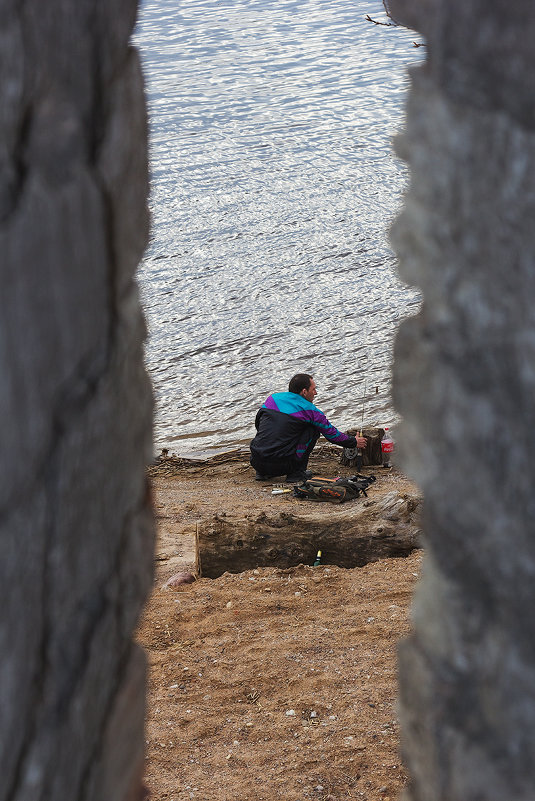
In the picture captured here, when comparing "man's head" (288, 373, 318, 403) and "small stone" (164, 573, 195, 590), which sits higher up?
"small stone" (164, 573, 195, 590)

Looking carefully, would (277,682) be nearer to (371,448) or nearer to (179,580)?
(179,580)

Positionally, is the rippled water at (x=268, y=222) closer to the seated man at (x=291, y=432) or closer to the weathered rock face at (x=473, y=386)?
the seated man at (x=291, y=432)

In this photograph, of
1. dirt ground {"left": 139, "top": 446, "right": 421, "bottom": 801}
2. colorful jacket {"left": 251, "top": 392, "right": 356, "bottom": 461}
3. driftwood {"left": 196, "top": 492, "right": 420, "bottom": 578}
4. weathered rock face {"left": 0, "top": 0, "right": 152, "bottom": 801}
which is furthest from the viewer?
colorful jacket {"left": 251, "top": 392, "right": 356, "bottom": 461}

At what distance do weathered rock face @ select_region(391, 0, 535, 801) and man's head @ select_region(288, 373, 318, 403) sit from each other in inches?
267

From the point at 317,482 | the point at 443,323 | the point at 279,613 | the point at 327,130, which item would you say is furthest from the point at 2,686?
the point at 327,130

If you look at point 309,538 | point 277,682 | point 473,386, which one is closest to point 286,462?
point 309,538

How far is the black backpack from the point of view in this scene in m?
7.69

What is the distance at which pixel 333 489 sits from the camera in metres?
7.70

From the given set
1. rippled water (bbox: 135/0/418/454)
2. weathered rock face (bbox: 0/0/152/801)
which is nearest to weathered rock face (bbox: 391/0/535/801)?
weathered rock face (bbox: 0/0/152/801)

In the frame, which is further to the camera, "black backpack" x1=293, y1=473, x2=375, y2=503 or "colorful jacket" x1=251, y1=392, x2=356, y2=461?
"colorful jacket" x1=251, y1=392, x2=356, y2=461

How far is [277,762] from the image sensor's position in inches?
123

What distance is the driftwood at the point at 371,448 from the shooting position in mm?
8570

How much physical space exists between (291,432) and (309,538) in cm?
284

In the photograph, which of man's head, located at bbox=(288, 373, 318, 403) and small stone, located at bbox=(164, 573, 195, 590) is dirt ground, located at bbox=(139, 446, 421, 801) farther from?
man's head, located at bbox=(288, 373, 318, 403)
